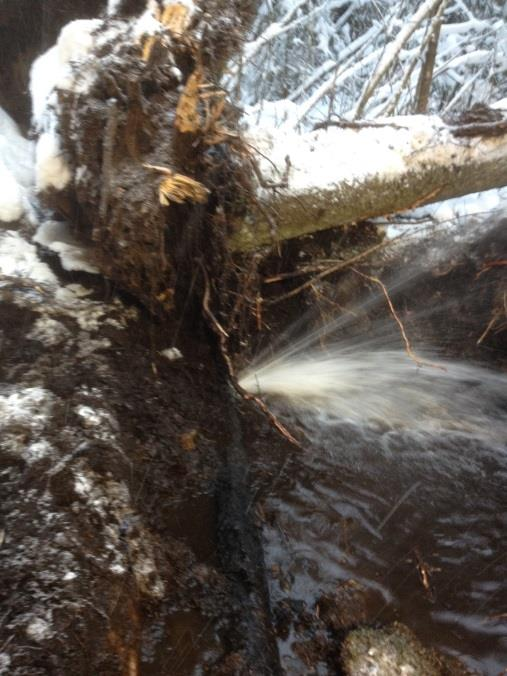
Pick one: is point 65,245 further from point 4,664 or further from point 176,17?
point 4,664

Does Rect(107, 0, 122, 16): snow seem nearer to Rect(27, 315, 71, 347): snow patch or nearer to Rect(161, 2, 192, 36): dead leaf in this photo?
Rect(161, 2, 192, 36): dead leaf

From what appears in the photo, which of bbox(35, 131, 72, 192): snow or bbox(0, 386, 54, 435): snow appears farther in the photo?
bbox(35, 131, 72, 192): snow

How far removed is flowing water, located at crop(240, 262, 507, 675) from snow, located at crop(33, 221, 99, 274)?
1.29 m

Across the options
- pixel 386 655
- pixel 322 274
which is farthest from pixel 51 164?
pixel 386 655

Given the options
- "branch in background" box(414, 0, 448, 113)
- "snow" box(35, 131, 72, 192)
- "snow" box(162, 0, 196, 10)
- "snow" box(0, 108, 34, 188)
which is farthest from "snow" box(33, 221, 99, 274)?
"branch in background" box(414, 0, 448, 113)

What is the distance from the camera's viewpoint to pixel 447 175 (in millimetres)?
3527

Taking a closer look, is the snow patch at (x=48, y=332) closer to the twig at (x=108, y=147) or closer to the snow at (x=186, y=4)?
the twig at (x=108, y=147)

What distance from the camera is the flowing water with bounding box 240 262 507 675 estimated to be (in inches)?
86.6

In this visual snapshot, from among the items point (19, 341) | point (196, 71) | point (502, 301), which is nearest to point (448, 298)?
point (502, 301)

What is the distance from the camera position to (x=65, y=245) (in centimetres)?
321

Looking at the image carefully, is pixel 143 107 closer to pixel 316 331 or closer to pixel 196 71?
pixel 196 71

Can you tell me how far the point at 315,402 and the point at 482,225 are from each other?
240 cm

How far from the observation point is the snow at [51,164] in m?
3.00

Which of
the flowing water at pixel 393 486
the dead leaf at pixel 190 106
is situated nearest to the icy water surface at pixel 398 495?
the flowing water at pixel 393 486
